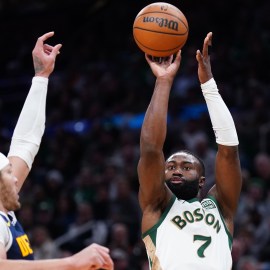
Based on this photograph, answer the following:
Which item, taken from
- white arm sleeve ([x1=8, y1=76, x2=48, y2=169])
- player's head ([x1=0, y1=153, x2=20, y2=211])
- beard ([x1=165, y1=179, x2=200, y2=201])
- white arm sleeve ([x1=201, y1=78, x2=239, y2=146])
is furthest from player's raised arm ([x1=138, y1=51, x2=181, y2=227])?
player's head ([x1=0, y1=153, x2=20, y2=211])

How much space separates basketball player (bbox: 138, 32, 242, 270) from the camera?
223 inches

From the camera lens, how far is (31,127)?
566 cm

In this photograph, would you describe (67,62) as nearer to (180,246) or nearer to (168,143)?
(168,143)

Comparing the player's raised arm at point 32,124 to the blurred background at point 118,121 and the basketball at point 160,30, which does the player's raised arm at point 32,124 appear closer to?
the basketball at point 160,30

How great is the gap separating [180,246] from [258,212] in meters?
5.12

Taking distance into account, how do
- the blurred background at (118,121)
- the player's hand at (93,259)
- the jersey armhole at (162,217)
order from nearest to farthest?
1. the player's hand at (93,259)
2. the jersey armhole at (162,217)
3. the blurred background at (118,121)

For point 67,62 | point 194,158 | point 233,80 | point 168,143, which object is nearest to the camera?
point 194,158

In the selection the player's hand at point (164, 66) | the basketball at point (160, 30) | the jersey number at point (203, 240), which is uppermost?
the basketball at point (160, 30)

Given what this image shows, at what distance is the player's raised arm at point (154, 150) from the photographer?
565 cm

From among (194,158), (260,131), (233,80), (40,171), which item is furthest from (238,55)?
(194,158)

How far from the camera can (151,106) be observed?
5832mm

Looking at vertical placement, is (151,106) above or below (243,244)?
above

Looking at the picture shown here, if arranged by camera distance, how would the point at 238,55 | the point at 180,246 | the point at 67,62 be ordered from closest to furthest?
1. the point at 180,246
2. the point at 238,55
3. the point at 67,62

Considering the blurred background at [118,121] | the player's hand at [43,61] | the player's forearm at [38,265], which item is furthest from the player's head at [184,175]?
the blurred background at [118,121]
